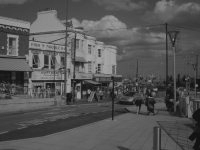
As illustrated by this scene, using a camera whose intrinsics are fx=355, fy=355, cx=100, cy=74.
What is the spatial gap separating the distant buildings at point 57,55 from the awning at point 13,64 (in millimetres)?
321

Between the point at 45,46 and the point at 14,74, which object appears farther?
the point at 45,46

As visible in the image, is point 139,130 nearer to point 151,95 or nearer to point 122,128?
point 122,128

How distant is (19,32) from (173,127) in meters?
25.5

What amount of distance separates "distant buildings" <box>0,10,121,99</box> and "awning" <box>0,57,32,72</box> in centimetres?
32

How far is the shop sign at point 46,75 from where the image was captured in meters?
40.8

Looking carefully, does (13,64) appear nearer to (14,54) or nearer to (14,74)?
(14,74)

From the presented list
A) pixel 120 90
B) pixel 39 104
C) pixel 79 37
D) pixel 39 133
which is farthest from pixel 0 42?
pixel 120 90

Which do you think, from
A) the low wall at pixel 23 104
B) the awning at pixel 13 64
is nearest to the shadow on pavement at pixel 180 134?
the low wall at pixel 23 104

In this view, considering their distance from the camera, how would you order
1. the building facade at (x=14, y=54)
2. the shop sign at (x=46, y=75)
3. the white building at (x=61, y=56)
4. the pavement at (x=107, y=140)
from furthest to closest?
the white building at (x=61, y=56) → the shop sign at (x=46, y=75) → the building facade at (x=14, y=54) → the pavement at (x=107, y=140)

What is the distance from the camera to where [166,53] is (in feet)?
171

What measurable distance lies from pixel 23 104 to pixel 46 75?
11.3 meters

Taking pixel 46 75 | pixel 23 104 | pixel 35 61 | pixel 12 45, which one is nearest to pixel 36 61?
pixel 35 61

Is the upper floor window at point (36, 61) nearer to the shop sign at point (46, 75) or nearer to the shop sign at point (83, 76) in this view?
the shop sign at point (46, 75)

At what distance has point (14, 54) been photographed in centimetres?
3712
